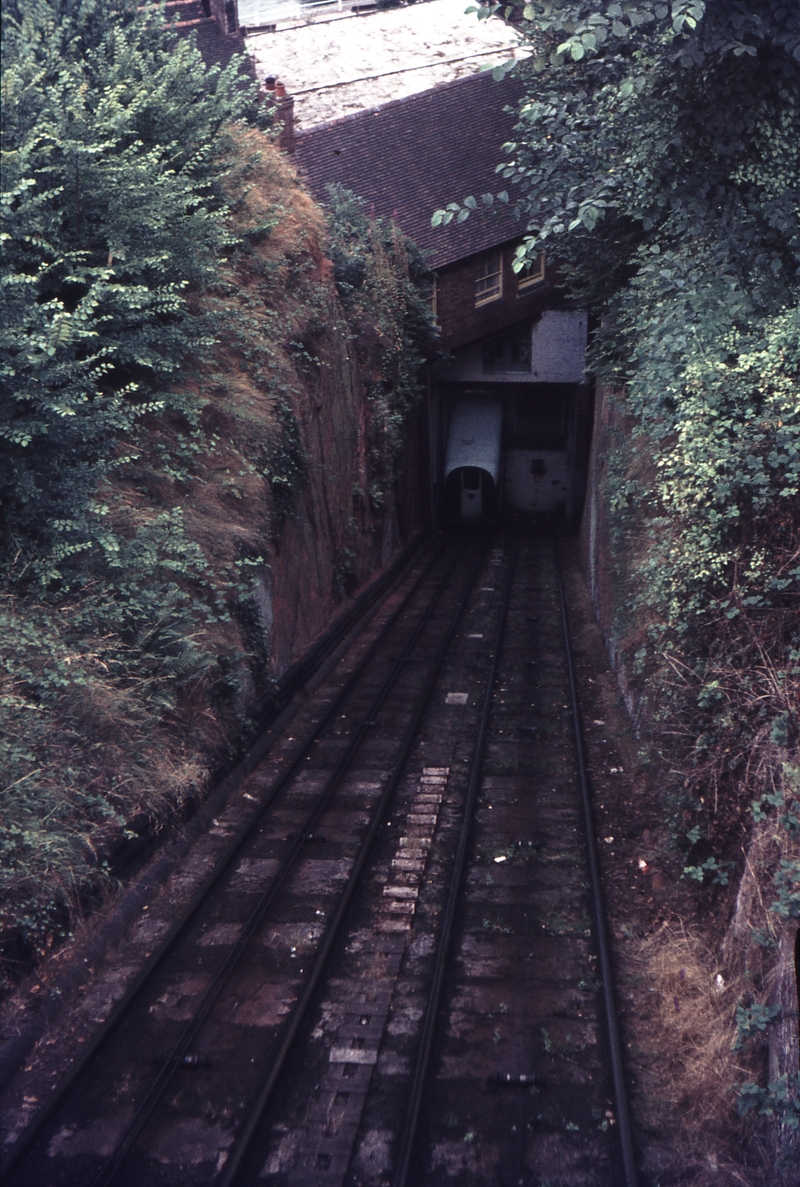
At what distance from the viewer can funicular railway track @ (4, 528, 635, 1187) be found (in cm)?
472

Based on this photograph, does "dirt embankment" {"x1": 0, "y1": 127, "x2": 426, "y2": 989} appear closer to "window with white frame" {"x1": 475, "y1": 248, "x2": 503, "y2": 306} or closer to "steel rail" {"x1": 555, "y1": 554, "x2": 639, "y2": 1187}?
"steel rail" {"x1": 555, "y1": 554, "x2": 639, "y2": 1187}

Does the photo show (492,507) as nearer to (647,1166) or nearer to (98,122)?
(98,122)

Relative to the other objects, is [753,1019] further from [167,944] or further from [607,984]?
[167,944]

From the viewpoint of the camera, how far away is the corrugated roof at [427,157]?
2044 cm

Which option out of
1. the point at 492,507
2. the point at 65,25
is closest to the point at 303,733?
the point at 65,25

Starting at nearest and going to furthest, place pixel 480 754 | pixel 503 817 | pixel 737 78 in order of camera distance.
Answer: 1. pixel 737 78
2. pixel 503 817
3. pixel 480 754

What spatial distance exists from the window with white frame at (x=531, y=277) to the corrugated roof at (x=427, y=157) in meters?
1.59

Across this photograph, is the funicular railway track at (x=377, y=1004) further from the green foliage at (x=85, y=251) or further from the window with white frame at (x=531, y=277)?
the window with white frame at (x=531, y=277)

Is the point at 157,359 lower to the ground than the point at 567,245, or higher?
lower

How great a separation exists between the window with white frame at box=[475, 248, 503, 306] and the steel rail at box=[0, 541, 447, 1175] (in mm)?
13893

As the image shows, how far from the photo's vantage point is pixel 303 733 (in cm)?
1061

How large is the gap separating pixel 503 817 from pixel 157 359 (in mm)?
6112

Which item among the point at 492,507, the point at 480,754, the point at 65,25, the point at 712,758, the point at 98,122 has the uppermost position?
the point at 65,25

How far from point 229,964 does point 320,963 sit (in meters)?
0.71
